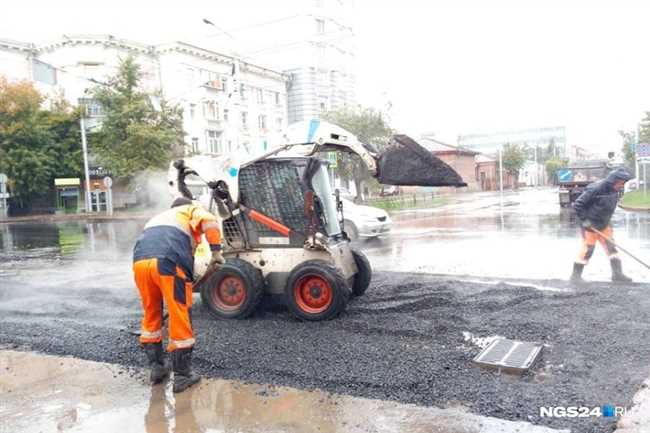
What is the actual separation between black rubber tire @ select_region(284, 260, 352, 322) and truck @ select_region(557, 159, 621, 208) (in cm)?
2192

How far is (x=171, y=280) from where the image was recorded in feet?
15.1

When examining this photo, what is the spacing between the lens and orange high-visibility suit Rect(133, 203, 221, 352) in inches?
181

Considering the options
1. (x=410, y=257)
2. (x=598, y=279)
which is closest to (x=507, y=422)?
(x=598, y=279)

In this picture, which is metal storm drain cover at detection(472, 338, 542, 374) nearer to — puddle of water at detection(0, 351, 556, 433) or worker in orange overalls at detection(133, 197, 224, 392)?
puddle of water at detection(0, 351, 556, 433)

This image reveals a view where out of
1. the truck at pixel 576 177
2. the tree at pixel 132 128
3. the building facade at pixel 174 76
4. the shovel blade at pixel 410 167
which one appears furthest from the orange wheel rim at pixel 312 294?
the building facade at pixel 174 76

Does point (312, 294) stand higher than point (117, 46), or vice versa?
point (117, 46)

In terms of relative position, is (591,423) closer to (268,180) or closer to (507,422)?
(507,422)

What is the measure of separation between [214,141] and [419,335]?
4653 cm

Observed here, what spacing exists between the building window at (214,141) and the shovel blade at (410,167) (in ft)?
144

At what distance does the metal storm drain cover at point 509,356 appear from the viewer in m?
4.59

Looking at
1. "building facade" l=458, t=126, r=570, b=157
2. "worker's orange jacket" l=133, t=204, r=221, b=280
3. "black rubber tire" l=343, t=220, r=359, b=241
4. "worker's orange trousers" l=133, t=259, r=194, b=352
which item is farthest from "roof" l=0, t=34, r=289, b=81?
"building facade" l=458, t=126, r=570, b=157

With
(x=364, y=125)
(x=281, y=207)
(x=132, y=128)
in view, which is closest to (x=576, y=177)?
(x=364, y=125)

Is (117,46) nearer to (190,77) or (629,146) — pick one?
(190,77)

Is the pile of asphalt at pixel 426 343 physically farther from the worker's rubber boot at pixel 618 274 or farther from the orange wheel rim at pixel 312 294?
the worker's rubber boot at pixel 618 274
